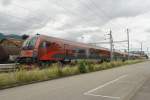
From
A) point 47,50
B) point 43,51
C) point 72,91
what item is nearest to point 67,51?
point 47,50

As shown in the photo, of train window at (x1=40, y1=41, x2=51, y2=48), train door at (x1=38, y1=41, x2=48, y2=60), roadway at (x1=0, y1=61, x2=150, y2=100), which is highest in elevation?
train window at (x1=40, y1=41, x2=51, y2=48)

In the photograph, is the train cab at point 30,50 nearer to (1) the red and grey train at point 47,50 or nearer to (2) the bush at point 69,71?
(1) the red and grey train at point 47,50

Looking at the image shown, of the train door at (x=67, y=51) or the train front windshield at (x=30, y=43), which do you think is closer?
the train front windshield at (x=30, y=43)

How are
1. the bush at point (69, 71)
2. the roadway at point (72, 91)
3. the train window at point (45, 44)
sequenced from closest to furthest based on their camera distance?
1. the roadway at point (72, 91)
2. the bush at point (69, 71)
3. the train window at point (45, 44)

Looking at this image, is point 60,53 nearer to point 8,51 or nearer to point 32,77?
point 8,51

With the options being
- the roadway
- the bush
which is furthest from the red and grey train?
the roadway

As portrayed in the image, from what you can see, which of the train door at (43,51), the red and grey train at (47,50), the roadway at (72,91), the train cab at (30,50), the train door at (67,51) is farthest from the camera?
the train door at (67,51)

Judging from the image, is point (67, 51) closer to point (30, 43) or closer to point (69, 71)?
point (30, 43)

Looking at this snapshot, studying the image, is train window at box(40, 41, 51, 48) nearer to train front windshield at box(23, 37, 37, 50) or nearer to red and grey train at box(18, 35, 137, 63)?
red and grey train at box(18, 35, 137, 63)

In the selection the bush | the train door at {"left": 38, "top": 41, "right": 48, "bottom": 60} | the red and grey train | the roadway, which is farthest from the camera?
the train door at {"left": 38, "top": 41, "right": 48, "bottom": 60}

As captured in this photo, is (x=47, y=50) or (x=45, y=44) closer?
(x=45, y=44)

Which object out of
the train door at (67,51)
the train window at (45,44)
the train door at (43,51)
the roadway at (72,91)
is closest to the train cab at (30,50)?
the train door at (43,51)

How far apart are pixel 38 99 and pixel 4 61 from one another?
18.3 metres

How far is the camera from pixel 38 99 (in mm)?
9242
